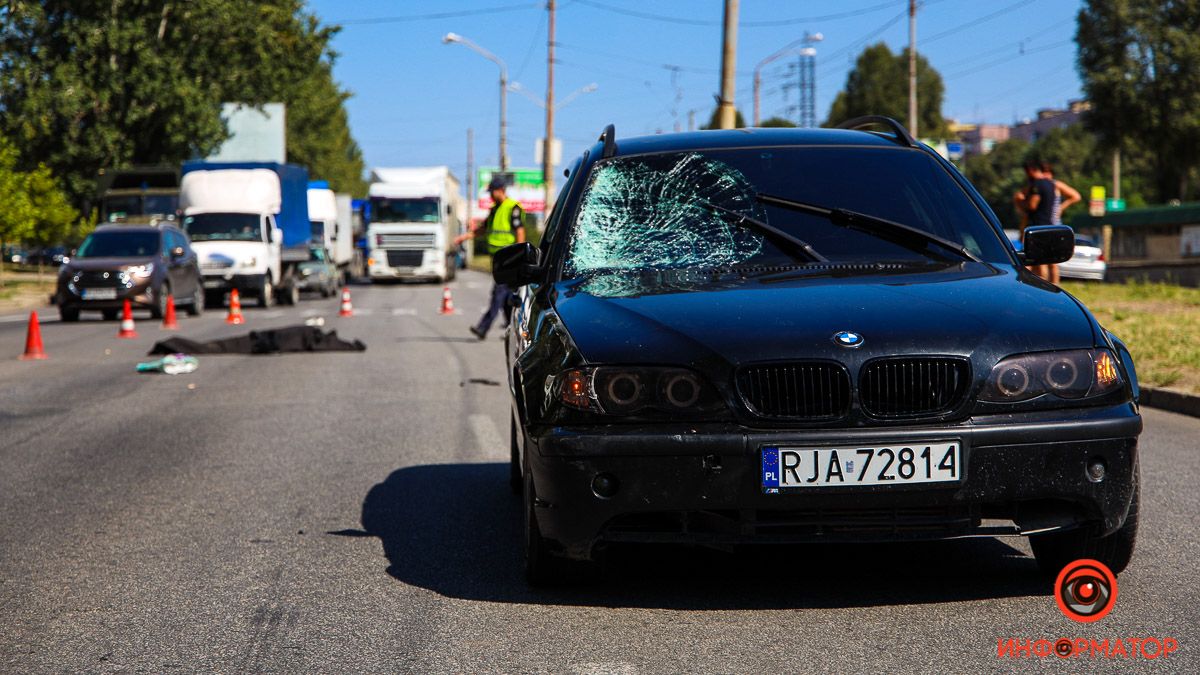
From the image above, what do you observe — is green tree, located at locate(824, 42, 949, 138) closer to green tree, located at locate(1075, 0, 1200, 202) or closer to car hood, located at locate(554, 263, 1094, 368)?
green tree, located at locate(1075, 0, 1200, 202)

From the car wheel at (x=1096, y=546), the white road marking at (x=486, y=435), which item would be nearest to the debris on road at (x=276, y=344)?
the white road marking at (x=486, y=435)

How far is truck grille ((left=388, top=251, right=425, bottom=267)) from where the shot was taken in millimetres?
46531

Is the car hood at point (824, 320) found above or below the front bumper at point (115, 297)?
above

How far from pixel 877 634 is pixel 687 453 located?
0.74m

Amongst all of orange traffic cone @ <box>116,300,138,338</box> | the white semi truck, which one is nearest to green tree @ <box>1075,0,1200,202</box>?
the white semi truck

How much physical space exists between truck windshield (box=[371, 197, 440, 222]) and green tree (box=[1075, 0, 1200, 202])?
1036 inches

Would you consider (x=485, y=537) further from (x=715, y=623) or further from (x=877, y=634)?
(x=877, y=634)

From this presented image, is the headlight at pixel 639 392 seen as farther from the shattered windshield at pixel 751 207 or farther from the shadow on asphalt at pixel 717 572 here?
the shattered windshield at pixel 751 207

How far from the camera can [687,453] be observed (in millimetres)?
4203

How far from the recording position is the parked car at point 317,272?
3831 centimetres

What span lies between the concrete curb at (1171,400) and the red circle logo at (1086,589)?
18.5ft

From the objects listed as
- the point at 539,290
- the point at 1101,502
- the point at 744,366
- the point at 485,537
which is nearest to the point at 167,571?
the point at 485,537

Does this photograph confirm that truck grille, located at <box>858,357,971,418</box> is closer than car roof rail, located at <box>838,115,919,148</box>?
Yes

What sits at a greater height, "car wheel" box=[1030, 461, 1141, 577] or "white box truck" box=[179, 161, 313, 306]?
"white box truck" box=[179, 161, 313, 306]
